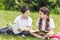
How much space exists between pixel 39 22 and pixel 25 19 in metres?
0.37

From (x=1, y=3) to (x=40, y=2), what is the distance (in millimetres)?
1712

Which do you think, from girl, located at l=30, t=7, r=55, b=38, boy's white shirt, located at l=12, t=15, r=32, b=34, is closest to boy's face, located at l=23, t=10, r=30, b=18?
boy's white shirt, located at l=12, t=15, r=32, b=34

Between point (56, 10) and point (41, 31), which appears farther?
point (56, 10)

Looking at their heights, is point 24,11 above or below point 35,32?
above

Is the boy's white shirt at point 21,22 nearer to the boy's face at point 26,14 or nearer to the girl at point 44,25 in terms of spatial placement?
the boy's face at point 26,14

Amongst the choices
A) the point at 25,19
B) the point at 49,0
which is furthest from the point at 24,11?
the point at 49,0

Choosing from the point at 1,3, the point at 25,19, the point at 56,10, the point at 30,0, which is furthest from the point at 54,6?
the point at 25,19

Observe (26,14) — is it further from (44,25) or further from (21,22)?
(44,25)

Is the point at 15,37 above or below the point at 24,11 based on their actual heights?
below

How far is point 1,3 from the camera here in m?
12.8

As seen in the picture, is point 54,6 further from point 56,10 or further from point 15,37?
point 15,37

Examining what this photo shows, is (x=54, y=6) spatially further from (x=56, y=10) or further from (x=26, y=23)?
(x=26, y=23)

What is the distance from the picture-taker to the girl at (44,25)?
696 cm

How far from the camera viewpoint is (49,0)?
1254cm
